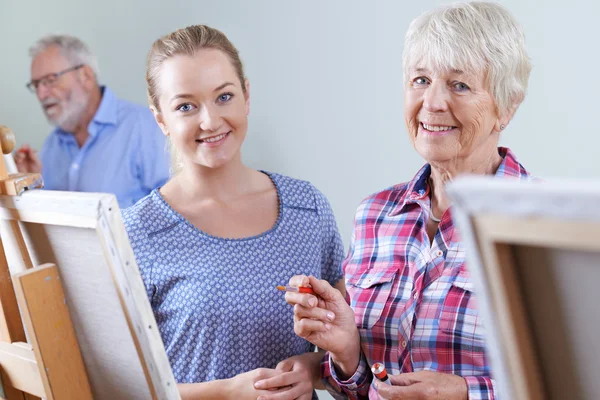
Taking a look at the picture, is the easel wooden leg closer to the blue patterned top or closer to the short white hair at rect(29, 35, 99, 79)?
the blue patterned top

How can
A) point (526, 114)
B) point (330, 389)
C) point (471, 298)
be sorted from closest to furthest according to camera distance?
point (471, 298) → point (330, 389) → point (526, 114)

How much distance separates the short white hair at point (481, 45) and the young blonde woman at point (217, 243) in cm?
53

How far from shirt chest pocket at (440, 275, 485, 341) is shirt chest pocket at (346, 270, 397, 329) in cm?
15

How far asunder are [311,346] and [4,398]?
0.72 m

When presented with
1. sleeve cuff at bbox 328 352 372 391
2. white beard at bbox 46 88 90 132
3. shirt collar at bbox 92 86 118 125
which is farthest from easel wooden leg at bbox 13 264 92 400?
white beard at bbox 46 88 90 132

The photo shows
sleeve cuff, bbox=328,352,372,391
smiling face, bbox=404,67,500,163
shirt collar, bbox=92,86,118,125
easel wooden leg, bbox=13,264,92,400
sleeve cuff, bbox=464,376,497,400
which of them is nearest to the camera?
easel wooden leg, bbox=13,264,92,400

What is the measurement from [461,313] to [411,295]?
13cm

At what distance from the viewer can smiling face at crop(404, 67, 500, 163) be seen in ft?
4.50

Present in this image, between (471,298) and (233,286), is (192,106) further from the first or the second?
(471,298)

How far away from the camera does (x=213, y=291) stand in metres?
1.59

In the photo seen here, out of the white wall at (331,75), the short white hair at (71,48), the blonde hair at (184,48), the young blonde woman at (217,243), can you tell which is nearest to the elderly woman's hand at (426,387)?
the young blonde woman at (217,243)

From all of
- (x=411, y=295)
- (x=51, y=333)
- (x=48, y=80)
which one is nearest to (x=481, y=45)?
(x=411, y=295)

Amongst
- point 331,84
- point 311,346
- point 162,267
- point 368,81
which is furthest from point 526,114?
point 162,267

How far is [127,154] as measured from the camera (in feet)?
11.0
